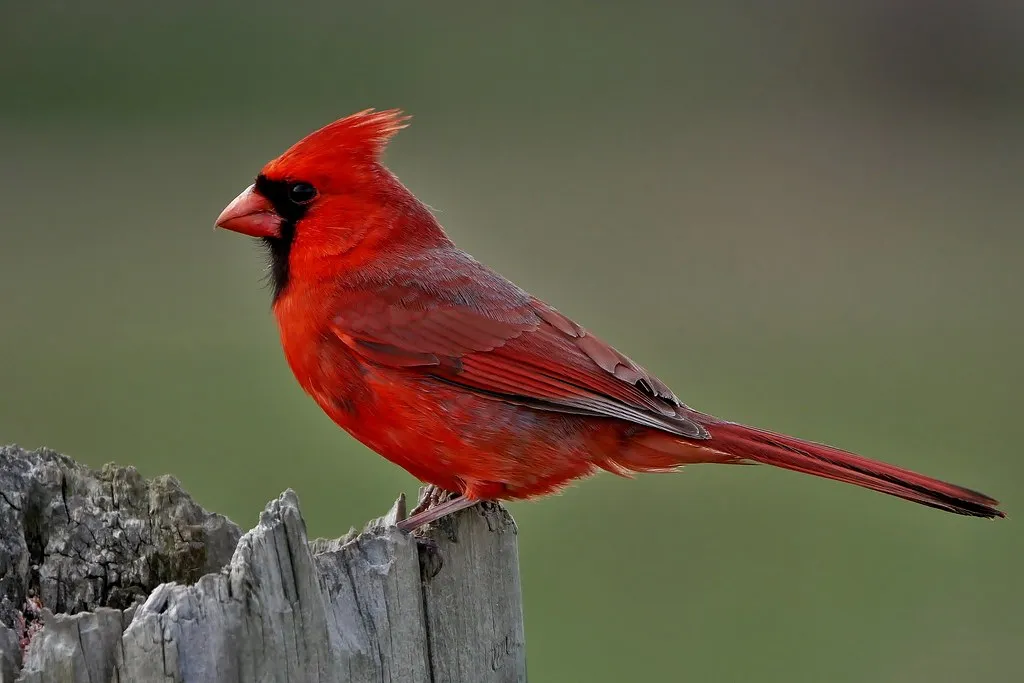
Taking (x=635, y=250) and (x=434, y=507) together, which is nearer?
(x=434, y=507)

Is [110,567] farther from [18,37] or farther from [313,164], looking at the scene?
[18,37]

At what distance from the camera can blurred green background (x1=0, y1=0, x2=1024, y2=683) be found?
6.14 m

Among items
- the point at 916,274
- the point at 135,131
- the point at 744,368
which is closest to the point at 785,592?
the point at 744,368

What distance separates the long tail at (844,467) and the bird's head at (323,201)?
965mm

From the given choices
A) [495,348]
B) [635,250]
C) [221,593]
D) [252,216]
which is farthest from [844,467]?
[635,250]

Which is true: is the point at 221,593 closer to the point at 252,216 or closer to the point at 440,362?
the point at 440,362

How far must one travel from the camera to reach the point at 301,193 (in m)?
3.54

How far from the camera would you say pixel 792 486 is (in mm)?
7188

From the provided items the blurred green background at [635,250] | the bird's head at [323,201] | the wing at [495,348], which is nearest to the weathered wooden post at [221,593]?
the wing at [495,348]

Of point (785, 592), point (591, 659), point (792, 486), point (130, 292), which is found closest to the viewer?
point (591, 659)

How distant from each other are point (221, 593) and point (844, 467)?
5.41 ft

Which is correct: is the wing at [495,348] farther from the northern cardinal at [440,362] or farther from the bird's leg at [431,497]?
the bird's leg at [431,497]

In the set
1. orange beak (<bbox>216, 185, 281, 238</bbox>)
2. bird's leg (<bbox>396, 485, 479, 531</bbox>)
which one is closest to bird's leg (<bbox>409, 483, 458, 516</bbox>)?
bird's leg (<bbox>396, 485, 479, 531</bbox>)

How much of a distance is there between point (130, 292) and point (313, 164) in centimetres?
586
